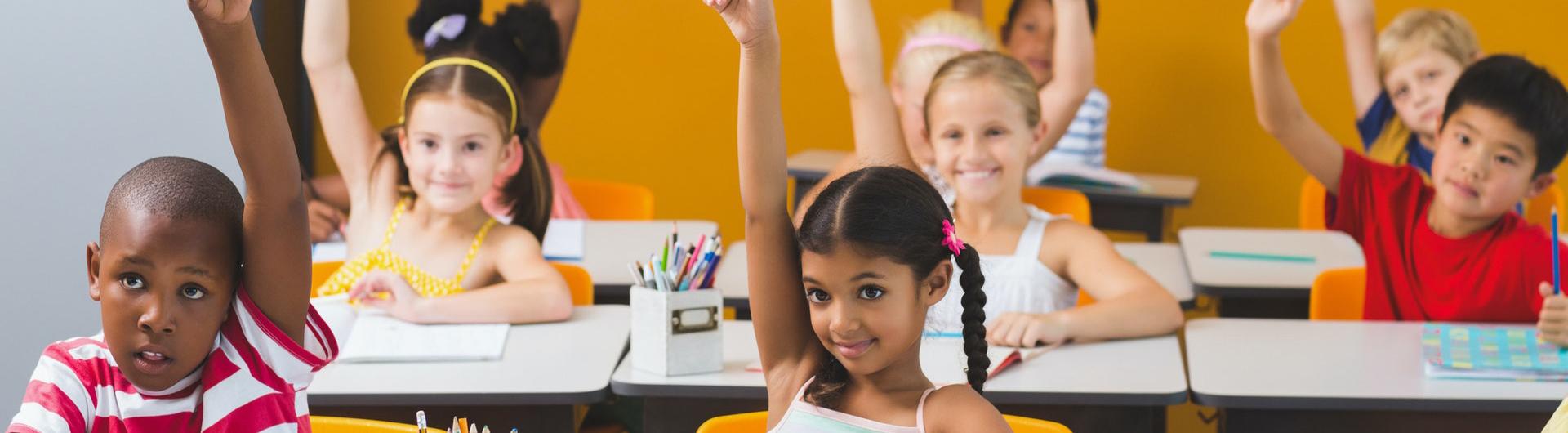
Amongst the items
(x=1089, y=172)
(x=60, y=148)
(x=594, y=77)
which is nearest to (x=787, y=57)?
(x=594, y=77)

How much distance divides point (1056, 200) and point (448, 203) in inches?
61.0

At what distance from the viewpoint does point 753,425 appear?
1.81 m

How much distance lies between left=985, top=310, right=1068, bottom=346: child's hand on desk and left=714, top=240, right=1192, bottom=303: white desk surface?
1.82 ft

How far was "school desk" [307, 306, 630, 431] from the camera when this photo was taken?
6.98 feet

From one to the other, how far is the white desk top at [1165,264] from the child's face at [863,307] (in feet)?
5.28

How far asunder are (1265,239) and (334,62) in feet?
7.07

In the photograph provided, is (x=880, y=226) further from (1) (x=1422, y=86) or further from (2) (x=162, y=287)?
(1) (x=1422, y=86)

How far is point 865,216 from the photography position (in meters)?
1.44

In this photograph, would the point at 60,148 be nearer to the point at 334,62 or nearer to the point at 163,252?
the point at 334,62

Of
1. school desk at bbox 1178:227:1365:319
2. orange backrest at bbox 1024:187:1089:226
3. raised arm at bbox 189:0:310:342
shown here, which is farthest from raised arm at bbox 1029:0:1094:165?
raised arm at bbox 189:0:310:342

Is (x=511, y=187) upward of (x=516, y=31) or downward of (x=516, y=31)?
downward

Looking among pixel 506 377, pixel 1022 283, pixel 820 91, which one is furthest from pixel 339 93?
pixel 820 91

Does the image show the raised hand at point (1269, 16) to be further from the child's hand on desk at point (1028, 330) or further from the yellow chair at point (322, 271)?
the yellow chair at point (322, 271)

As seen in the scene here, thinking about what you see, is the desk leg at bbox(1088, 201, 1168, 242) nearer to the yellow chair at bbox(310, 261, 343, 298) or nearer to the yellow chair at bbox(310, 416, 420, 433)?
the yellow chair at bbox(310, 261, 343, 298)
